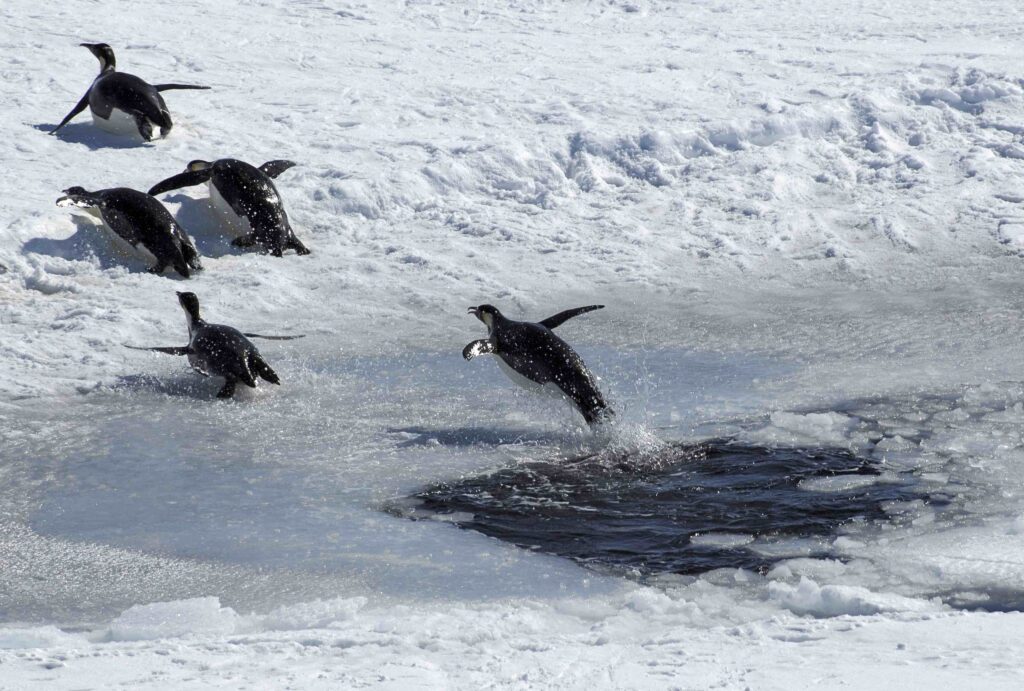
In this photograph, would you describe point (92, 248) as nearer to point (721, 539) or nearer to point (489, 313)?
point (489, 313)

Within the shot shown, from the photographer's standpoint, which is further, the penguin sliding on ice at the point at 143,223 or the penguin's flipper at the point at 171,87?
the penguin's flipper at the point at 171,87

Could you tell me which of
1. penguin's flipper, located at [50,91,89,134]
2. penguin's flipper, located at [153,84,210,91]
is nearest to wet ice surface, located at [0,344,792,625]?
penguin's flipper, located at [50,91,89,134]

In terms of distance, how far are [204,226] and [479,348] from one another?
330 centimetres

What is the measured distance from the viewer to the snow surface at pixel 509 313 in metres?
4.06

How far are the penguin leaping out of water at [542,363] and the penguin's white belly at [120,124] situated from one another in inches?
185

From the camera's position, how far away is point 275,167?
31.3ft

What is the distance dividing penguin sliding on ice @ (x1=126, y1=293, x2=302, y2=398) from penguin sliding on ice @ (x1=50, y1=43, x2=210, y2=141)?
3.71m

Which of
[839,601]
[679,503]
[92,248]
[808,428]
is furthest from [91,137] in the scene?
[839,601]

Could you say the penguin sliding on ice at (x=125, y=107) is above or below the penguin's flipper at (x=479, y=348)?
above

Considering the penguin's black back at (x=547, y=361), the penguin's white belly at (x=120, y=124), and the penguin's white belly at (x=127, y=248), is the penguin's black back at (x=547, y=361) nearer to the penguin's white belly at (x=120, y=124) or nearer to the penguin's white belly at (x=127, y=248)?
the penguin's white belly at (x=127, y=248)

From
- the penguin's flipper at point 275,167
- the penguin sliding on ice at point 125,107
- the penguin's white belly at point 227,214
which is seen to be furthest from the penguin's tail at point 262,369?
the penguin sliding on ice at point 125,107

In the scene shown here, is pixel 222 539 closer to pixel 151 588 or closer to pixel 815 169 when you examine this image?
pixel 151 588

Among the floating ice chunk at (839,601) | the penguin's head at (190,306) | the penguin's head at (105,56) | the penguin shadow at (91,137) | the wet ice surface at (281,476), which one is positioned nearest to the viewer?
the floating ice chunk at (839,601)

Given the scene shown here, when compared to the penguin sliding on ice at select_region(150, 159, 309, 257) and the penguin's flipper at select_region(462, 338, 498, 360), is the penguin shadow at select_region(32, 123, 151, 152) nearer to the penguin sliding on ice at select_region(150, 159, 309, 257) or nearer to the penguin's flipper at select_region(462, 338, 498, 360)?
the penguin sliding on ice at select_region(150, 159, 309, 257)
